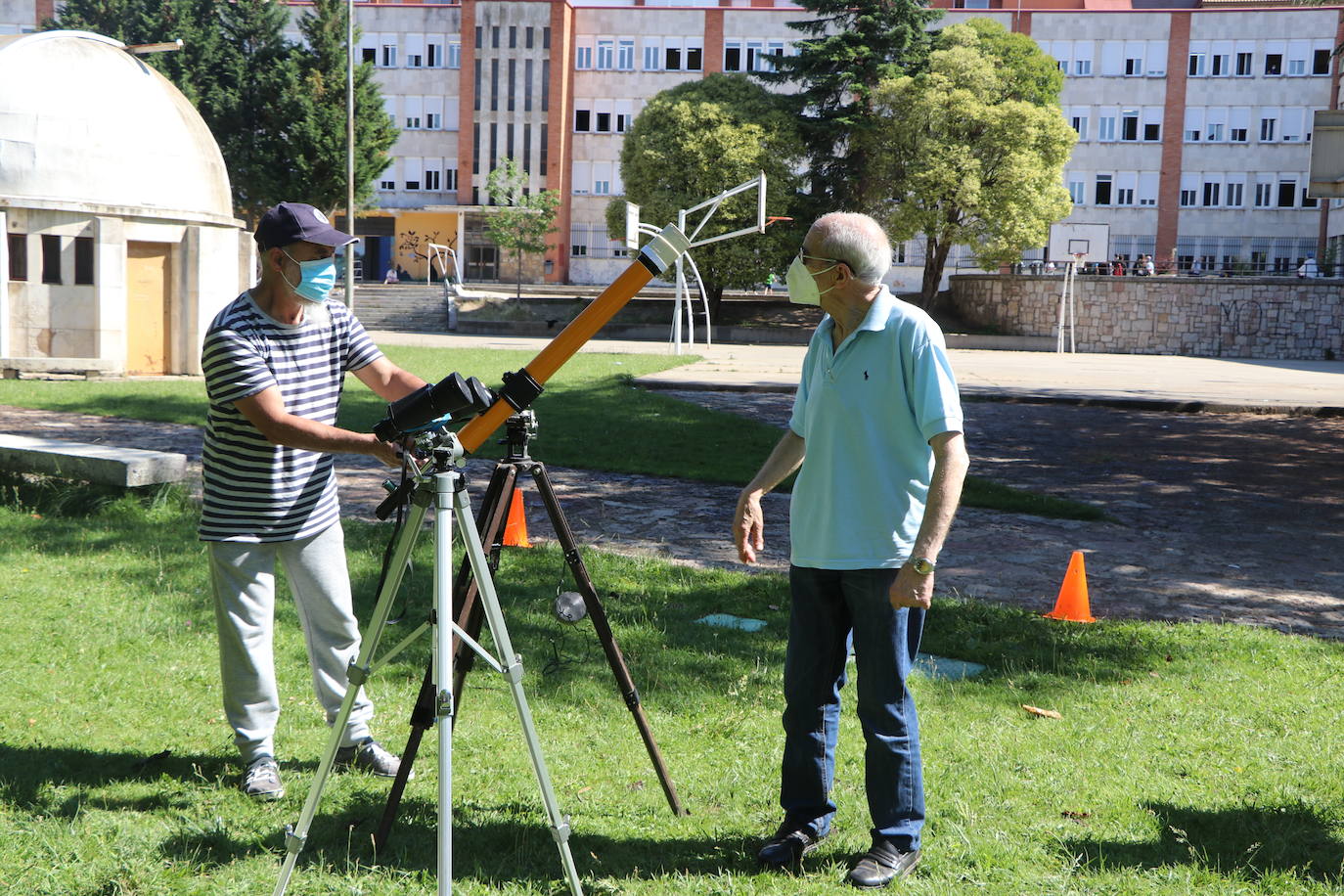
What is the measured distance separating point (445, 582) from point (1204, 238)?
6391cm

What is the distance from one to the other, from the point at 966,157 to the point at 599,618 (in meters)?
42.8

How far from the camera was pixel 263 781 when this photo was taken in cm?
407

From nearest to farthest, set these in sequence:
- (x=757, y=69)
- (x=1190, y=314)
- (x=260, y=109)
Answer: (x=1190, y=314), (x=260, y=109), (x=757, y=69)

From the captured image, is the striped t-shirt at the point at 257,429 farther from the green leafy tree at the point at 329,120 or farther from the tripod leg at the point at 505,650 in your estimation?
the green leafy tree at the point at 329,120

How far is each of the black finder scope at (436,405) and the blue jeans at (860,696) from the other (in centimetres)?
120

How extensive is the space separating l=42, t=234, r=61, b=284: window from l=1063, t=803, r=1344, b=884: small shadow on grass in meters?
19.9

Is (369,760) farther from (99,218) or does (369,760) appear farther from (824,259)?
(99,218)

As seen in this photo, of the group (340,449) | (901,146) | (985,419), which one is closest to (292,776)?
(340,449)

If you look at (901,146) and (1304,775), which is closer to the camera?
(1304,775)

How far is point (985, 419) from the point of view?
17766mm

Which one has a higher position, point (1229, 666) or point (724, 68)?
point (724, 68)

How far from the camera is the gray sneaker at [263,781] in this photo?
4.05 m

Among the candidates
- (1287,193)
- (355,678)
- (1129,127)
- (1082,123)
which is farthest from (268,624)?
(1287,193)

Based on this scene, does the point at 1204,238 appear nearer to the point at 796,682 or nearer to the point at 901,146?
the point at 901,146
